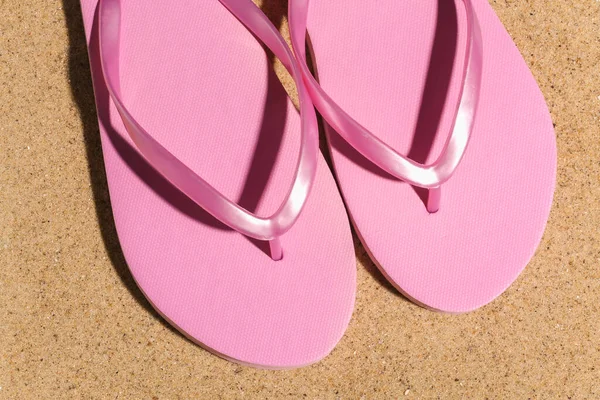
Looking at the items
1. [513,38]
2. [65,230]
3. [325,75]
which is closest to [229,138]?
[325,75]

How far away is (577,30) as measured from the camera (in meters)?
0.81

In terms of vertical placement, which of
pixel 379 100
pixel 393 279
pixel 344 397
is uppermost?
pixel 379 100

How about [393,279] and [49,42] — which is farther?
[49,42]

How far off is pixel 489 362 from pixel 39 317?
540 millimetres

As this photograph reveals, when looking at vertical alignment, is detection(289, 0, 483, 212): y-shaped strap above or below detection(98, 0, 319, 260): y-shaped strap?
above

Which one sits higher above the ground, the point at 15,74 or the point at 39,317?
the point at 15,74

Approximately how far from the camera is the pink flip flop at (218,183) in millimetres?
677

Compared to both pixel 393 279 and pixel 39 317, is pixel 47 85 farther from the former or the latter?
pixel 393 279

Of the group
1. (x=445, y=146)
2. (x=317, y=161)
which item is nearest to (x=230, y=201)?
(x=317, y=161)

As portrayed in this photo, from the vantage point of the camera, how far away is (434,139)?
0.71 m

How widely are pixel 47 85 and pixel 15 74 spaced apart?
0.14 ft

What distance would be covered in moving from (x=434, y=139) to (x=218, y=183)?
0.25 metres

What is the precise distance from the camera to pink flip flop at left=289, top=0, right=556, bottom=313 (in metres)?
0.69

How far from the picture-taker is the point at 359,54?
0.74m
